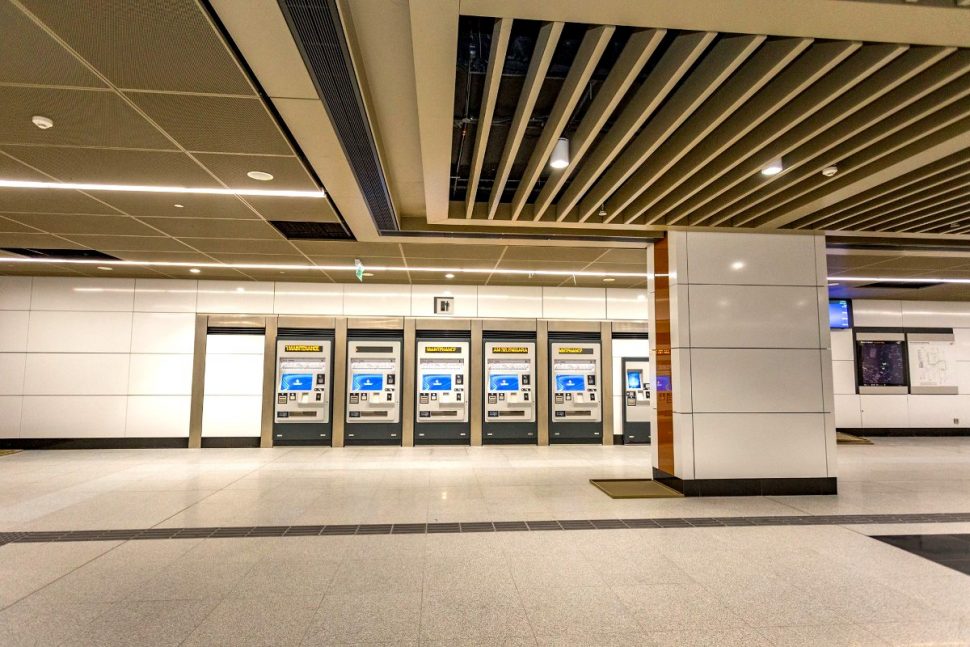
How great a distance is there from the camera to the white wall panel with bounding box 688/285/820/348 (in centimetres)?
586

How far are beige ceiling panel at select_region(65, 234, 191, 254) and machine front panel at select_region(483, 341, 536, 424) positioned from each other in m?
5.50

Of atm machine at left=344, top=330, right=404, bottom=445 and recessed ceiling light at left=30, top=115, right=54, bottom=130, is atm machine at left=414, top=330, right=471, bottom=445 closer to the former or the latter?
atm machine at left=344, top=330, right=404, bottom=445

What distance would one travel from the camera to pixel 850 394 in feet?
38.0

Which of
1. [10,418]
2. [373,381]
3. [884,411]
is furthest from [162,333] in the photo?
[884,411]

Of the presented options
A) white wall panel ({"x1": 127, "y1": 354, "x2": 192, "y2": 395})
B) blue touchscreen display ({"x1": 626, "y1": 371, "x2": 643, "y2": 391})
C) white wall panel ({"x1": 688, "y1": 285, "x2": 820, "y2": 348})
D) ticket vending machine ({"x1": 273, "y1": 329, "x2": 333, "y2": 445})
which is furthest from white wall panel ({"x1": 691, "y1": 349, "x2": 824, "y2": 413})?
white wall panel ({"x1": 127, "y1": 354, "x2": 192, "y2": 395})

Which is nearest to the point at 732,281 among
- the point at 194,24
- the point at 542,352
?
the point at 542,352

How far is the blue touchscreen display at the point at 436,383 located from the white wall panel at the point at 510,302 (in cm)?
143

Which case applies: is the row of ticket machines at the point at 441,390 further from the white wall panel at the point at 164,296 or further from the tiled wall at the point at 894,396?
the tiled wall at the point at 894,396

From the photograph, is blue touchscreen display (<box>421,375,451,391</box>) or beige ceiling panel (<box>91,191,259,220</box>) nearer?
beige ceiling panel (<box>91,191,259,220</box>)

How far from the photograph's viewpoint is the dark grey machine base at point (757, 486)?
568 cm

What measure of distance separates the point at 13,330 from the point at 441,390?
306 inches

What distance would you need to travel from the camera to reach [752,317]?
589 centimetres

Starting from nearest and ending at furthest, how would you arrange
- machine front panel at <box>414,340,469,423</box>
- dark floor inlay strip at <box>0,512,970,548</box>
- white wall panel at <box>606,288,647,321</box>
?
dark floor inlay strip at <box>0,512,970,548</box> → machine front panel at <box>414,340,469,423</box> → white wall panel at <box>606,288,647,321</box>

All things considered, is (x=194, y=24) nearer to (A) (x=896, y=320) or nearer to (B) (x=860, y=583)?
(B) (x=860, y=583)
